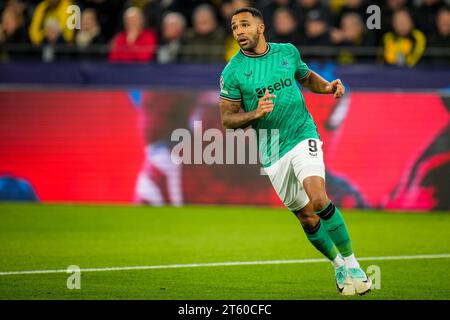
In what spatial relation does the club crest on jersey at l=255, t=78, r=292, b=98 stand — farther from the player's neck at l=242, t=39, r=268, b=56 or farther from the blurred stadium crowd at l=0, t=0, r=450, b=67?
the blurred stadium crowd at l=0, t=0, r=450, b=67

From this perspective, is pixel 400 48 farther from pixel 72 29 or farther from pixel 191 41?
pixel 72 29

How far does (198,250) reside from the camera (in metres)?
11.2

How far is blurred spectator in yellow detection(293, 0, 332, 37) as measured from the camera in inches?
643

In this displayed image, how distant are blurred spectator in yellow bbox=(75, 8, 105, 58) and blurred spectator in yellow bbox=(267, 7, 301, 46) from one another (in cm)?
312

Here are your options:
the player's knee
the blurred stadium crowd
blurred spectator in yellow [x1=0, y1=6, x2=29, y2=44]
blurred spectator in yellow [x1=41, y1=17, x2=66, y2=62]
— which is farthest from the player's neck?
blurred spectator in yellow [x1=0, y1=6, x2=29, y2=44]

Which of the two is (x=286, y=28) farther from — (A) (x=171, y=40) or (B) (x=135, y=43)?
(B) (x=135, y=43)

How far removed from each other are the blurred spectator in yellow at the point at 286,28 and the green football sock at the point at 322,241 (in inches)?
305

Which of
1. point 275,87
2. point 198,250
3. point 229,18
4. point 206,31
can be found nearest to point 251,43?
point 275,87

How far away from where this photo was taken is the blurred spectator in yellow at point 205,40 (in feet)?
54.1

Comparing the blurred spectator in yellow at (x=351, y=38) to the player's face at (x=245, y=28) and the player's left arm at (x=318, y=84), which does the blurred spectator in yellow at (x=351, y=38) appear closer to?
the player's left arm at (x=318, y=84)

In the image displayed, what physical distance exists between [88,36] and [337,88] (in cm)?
924

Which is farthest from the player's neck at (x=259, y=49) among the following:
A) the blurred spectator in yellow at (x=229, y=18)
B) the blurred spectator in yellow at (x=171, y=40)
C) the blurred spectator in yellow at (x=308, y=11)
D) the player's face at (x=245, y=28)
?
the blurred spectator in yellow at (x=171, y=40)
